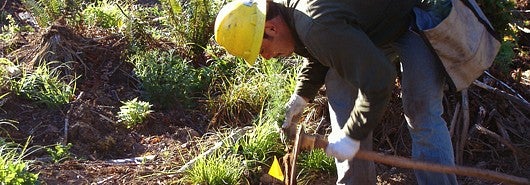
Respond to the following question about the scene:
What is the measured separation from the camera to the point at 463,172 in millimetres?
3330

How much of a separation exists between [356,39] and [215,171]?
1.68 metres

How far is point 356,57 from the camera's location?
9.78 feet

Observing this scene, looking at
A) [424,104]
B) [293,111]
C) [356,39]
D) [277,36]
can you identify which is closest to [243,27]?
[277,36]

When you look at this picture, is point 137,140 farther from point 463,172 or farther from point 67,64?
point 463,172

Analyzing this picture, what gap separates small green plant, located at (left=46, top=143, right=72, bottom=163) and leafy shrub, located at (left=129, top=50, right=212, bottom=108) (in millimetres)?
841

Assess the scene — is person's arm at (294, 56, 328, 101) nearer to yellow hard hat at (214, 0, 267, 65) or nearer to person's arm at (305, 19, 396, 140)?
yellow hard hat at (214, 0, 267, 65)

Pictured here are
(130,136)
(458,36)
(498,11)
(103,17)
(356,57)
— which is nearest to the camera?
(356,57)

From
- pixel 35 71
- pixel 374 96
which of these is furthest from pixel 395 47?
pixel 35 71

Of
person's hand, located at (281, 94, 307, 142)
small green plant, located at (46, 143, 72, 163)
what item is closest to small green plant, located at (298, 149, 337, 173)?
person's hand, located at (281, 94, 307, 142)

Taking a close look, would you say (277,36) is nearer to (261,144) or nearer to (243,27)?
(243,27)

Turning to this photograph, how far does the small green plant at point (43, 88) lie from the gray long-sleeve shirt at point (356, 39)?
248 centimetres

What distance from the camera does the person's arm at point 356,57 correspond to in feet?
9.78

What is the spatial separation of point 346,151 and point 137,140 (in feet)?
6.97

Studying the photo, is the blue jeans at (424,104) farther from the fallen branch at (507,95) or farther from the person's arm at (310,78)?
the fallen branch at (507,95)
